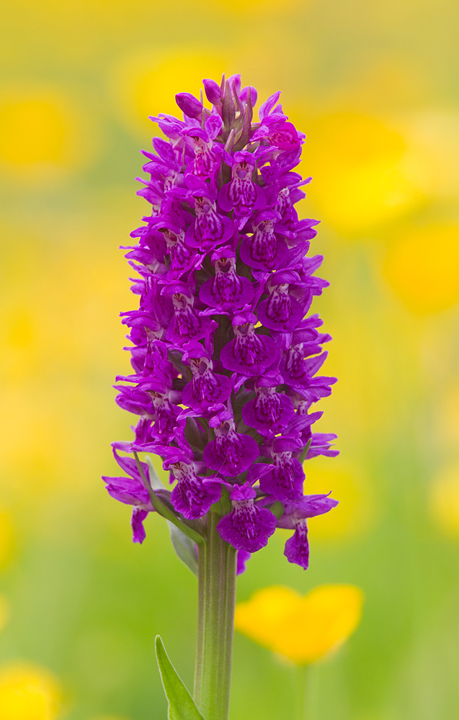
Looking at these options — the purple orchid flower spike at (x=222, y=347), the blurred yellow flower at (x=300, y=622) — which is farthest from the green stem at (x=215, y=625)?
the blurred yellow flower at (x=300, y=622)

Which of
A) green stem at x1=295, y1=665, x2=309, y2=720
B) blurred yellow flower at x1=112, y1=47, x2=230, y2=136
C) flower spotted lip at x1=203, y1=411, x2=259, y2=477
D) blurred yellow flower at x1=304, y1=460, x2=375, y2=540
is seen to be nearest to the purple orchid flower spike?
flower spotted lip at x1=203, y1=411, x2=259, y2=477

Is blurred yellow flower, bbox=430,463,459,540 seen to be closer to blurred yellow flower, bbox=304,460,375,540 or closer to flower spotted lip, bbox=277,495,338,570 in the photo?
blurred yellow flower, bbox=304,460,375,540

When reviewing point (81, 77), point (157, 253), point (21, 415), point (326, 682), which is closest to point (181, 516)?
point (157, 253)

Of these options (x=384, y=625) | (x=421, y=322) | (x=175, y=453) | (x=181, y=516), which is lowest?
(x=384, y=625)

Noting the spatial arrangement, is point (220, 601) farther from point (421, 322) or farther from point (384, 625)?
point (421, 322)

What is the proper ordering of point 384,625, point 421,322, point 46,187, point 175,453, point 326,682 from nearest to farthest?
point 175,453
point 326,682
point 384,625
point 421,322
point 46,187

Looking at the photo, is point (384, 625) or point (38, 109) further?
point (38, 109)
